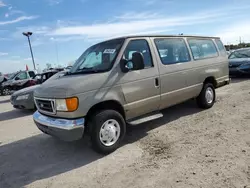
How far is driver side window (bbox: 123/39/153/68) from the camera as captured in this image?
185 inches

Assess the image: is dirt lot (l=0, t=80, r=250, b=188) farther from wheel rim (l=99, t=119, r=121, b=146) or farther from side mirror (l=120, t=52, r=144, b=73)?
side mirror (l=120, t=52, r=144, b=73)

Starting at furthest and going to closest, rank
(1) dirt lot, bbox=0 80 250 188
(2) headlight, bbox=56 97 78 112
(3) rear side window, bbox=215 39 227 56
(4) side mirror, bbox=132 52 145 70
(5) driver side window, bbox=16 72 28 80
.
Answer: (5) driver side window, bbox=16 72 28 80
(3) rear side window, bbox=215 39 227 56
(4) side mirror, bbox=132 52 145 70
(2) headlight, bbox=56 97 78 112
(1) dirt lot, bbox=0 80 250 188

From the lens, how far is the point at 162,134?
501cm

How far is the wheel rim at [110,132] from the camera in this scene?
13.8ft

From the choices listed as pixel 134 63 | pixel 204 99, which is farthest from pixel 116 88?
pixel 204 99

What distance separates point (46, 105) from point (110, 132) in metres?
1.29

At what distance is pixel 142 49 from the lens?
16.1 ft

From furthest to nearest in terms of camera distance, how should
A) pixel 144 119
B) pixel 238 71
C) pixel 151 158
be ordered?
pixel 238 71 < pixel 144 119 < pixel 151 158

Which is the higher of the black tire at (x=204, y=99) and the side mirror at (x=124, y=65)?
the side mirror at (x=124, y=65)

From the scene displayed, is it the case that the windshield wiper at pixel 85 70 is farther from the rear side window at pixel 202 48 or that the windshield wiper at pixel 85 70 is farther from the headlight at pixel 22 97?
the headlight at pixel 22 97

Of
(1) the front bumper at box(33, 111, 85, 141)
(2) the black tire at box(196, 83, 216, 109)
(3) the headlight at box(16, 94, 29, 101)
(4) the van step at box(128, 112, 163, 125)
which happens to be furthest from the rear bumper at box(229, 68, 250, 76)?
(1) the front bumper at box(33, 111, 85, 141)

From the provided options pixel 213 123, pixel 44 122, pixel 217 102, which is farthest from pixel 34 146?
pixel 217 102

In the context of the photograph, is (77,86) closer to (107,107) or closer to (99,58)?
(107,107)

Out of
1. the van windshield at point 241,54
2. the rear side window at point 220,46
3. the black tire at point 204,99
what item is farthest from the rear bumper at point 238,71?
the black tire at point 204,99
